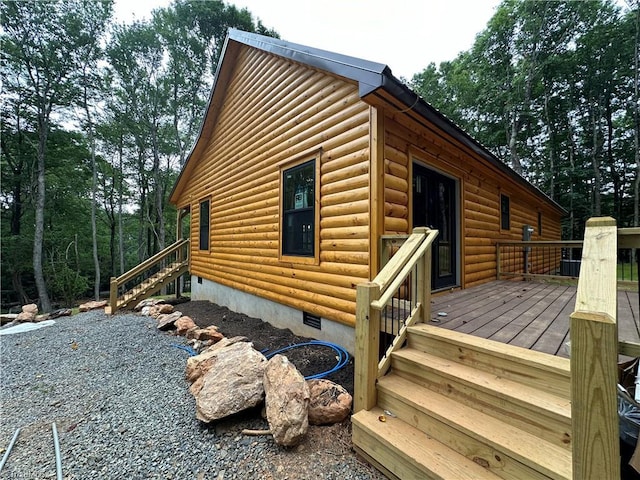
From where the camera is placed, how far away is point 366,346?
2.01 meters

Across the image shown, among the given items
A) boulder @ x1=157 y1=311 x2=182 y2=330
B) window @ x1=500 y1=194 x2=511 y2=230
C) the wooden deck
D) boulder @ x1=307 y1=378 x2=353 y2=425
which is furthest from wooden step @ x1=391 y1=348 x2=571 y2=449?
window @ x1=500 y1=194 x2=511 y2=230

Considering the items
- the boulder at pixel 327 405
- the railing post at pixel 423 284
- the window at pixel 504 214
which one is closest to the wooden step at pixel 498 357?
the railing post at pixel 423 284

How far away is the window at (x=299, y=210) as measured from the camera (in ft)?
13.1

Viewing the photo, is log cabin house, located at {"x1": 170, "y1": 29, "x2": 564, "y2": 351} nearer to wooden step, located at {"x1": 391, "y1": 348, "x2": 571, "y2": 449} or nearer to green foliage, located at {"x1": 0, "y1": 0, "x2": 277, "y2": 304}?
wooden step, located at {"x1": 391, "y1": 348, "x2": 571, "y2": 449}

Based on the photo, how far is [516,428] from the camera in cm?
157

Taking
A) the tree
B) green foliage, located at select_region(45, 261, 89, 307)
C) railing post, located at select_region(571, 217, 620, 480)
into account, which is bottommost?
green foliage, located at select_region(45, 261, 89, 307)

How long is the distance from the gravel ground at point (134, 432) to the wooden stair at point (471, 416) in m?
0.31

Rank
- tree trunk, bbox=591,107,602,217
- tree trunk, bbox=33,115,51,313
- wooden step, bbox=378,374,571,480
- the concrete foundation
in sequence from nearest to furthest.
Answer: wooden step, bbox=378,374,571,480 < the concrete foundation < tree trunk, bbox=33,115,51,313 < tree trunk, bbox=591,107,602,217

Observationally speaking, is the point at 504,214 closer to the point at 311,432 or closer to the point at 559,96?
the point at 311,432

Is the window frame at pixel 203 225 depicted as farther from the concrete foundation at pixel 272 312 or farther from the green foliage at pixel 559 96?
the green foliage at pixel 559 96

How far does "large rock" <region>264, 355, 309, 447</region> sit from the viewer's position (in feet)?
6.32

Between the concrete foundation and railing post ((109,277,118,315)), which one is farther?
railing post ((109,277,118,315))

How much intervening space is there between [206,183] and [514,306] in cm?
793

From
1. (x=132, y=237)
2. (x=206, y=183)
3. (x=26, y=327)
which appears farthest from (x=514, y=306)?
(x=132, y=237)
